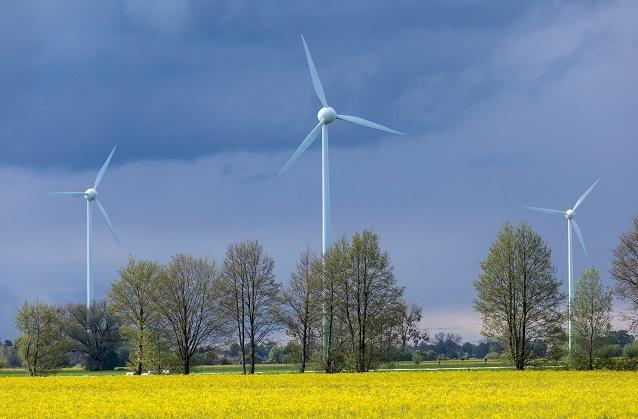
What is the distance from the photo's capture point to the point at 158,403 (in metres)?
40.9

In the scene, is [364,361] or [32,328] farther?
[32,328]

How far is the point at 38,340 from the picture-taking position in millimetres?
95875

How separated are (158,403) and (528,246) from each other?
134 feet

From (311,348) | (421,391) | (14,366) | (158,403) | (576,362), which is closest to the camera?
(158,403)

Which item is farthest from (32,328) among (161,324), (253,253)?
(253,253)

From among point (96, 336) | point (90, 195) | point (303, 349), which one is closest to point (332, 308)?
point (303, 349)

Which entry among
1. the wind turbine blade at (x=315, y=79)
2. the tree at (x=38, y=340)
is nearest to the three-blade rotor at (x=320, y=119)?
the wind turbine blade at (x=315, y=79)

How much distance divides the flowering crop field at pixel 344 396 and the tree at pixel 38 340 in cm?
3233

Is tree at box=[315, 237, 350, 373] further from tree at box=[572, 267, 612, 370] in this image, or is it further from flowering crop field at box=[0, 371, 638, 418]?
tree at box=[572, 267, 612, 370]

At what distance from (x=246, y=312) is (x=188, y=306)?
23.4 ft

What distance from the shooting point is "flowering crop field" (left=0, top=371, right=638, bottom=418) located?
3544 cm

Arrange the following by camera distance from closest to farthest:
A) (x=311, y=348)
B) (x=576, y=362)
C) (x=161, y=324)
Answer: (x=576, y=362), (x=311, y=348), (x=161, y=324)

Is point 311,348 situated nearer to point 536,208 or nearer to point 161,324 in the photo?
point 161,324

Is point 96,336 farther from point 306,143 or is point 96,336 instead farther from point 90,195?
point 306,143
